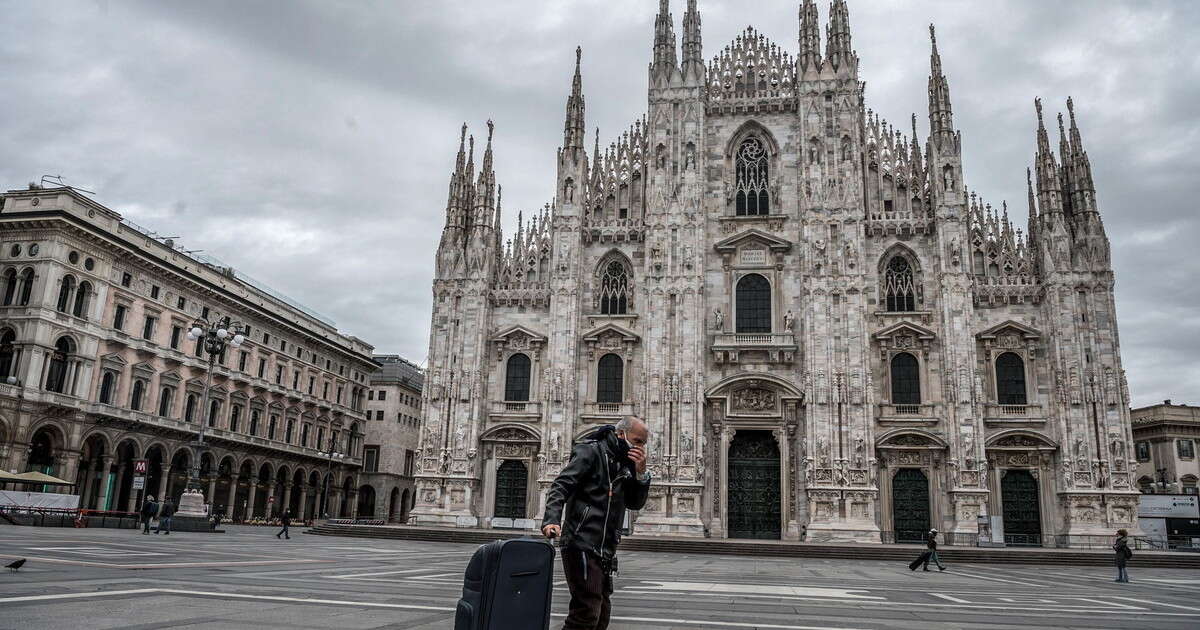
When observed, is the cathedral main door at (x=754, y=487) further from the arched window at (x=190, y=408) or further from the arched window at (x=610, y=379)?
the arched window at (x=190, y=408)

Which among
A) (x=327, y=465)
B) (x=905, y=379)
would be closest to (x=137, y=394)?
(x=327, y=465)

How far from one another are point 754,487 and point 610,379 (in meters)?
7.98

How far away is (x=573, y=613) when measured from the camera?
5469 mm

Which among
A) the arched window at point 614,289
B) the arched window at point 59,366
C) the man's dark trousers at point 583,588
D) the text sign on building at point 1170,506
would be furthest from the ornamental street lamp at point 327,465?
the man's dark trousers at point 583,588

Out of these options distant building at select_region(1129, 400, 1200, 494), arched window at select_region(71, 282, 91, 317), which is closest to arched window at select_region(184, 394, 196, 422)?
arched window at select_region(71, 282, 91, 317)

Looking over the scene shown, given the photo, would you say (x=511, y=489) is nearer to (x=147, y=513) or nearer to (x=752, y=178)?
(x=147, y=513)

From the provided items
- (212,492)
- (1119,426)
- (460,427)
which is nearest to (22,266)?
(212,492)

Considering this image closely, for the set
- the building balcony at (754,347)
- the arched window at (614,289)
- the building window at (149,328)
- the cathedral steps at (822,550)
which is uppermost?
the arched window at (614,289)

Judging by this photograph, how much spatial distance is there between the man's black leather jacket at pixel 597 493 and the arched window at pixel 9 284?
4312 cm

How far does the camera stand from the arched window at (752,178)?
39688 mm

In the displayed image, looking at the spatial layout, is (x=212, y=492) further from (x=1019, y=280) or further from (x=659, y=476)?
(x=1019, y=280)

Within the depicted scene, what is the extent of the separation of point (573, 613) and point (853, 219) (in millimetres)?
34351

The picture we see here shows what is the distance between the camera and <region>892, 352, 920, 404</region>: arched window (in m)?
36.0

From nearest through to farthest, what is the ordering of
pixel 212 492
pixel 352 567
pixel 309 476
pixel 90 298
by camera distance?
pixel 352 567, pixel 90 298, pixel 212 492, pixel 309 476
